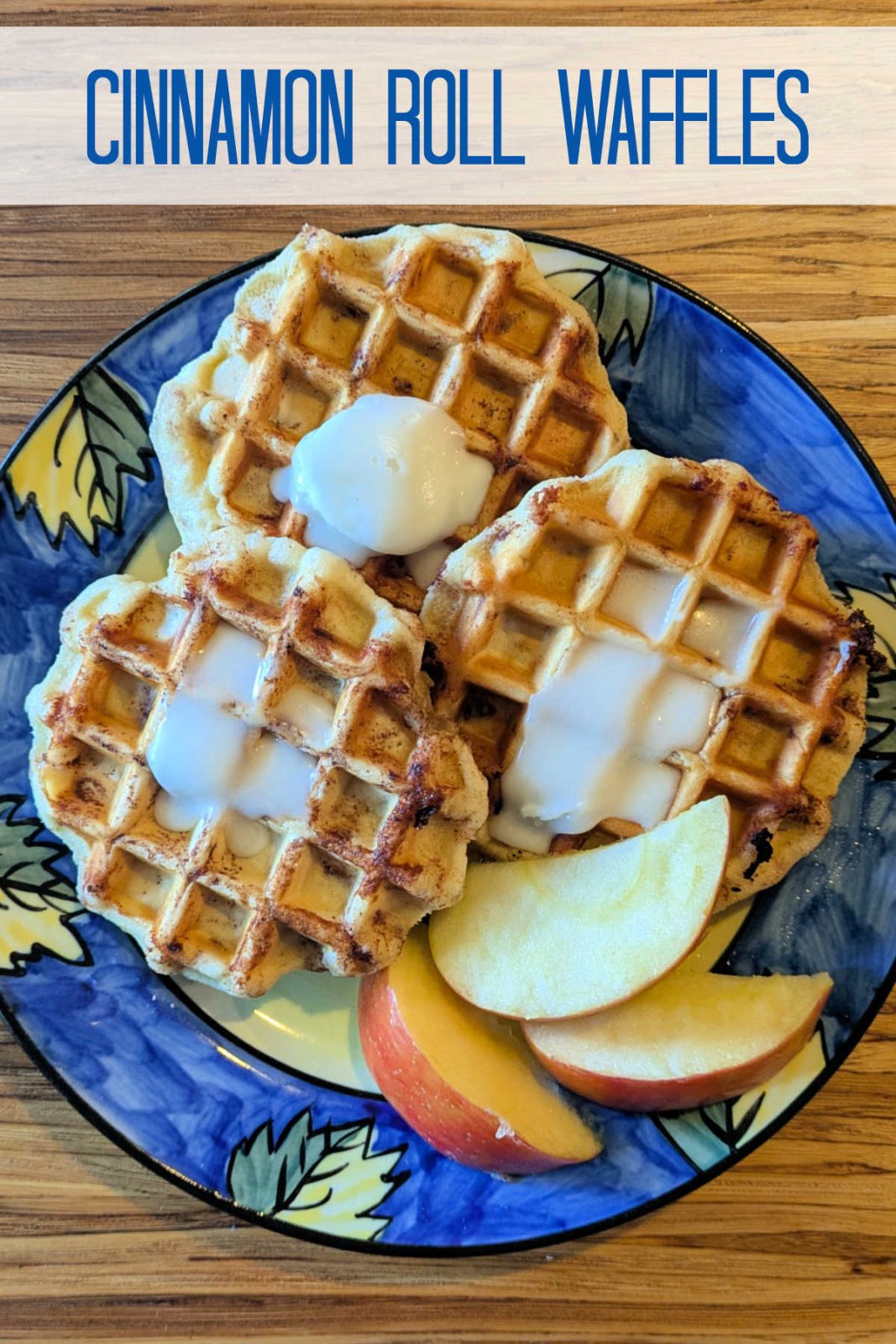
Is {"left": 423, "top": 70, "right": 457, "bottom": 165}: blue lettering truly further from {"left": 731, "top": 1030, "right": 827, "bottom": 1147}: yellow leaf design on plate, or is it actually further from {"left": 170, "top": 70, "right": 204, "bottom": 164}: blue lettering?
{"left": 731, "top": 1030, "right": 827, "bottom": 1147}: yellow leaf design on plate

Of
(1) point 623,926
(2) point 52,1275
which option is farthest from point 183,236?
(2) point 52,1275

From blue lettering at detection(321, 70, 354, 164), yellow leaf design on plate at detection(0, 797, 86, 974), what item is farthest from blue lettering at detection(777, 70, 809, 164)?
yellow leaf design on plate at detection(0, 797, 86, 974)

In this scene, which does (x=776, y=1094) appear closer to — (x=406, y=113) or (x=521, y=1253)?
(x=521, y=1253)

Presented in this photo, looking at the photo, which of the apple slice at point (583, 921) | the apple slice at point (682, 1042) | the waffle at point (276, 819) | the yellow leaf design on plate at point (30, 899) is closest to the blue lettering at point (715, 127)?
the waffle at point (276, 819)

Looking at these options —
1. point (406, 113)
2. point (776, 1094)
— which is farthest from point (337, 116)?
point (776, 1094)

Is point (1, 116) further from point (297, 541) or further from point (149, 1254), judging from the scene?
point (149, 1254)
